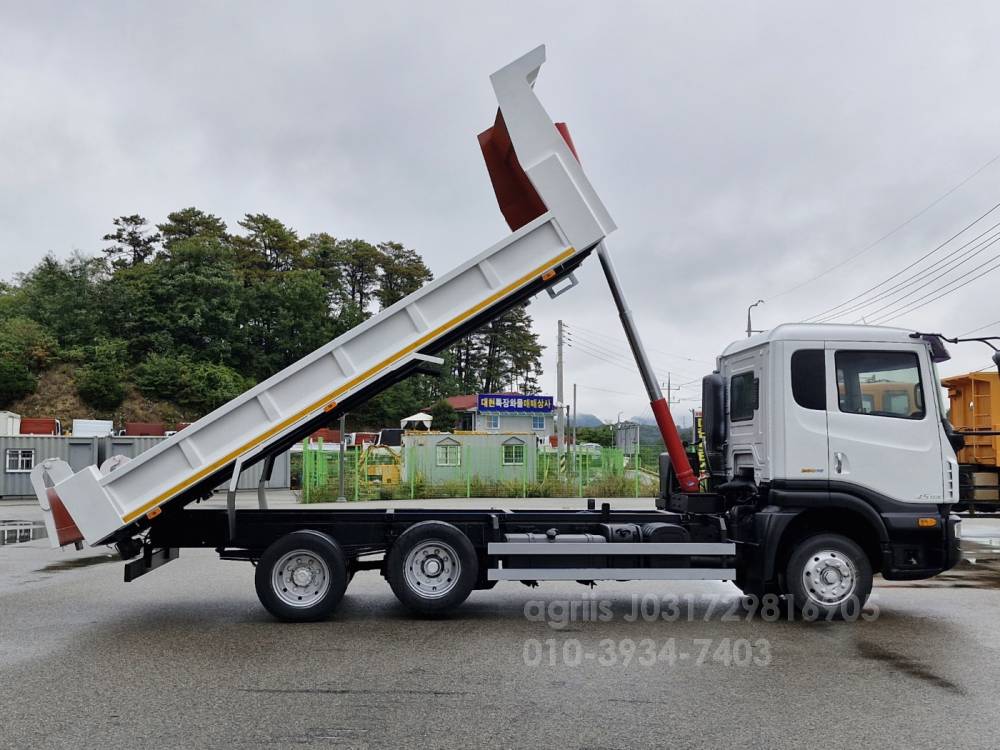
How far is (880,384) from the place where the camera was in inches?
320

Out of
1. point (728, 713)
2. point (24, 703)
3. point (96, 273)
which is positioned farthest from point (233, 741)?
point (96, 273)

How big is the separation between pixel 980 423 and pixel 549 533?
13.0 m

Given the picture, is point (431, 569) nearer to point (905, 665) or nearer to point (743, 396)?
point (743, 396)

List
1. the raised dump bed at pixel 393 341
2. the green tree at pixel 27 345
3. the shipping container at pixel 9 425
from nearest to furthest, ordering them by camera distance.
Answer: the raised dump bed at pixel 393 341
the shipping container at pixel 9 425
the green tree at pixel 27 345

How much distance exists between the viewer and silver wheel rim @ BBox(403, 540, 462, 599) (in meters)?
8.05

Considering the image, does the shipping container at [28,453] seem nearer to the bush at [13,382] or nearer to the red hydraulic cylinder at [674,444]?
the bush at [13,382]

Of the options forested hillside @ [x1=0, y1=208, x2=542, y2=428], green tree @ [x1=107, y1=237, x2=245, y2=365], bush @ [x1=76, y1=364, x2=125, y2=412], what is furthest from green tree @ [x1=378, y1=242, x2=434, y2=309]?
bush @ [x1=76, y1=364, x2=125, y2=412]

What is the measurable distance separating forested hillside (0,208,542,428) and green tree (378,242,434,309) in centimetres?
42

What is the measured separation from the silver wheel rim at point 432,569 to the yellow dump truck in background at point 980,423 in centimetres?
1327

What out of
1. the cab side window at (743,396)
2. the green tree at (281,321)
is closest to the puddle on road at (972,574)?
the cab side window at (743,396)

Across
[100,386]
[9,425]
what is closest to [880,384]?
[9,425]

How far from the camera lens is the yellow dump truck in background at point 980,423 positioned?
56.3 feet

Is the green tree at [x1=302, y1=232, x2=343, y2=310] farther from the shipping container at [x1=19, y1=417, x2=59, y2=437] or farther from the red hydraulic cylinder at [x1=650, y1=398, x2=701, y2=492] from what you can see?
the red hydraulic cylinder at [x1=650, y1=398, x2=701, y2=492]

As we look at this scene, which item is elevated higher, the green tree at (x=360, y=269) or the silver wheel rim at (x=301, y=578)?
the green tree at (x=360, y=269)
